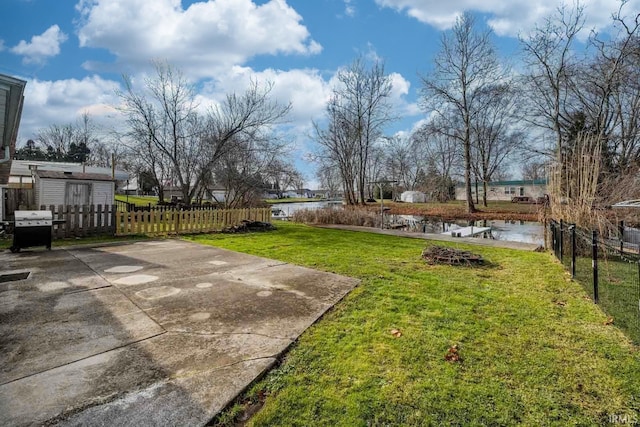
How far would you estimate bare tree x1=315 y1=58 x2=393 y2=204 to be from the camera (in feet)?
91.0

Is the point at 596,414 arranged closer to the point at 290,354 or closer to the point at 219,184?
the point at 290,354

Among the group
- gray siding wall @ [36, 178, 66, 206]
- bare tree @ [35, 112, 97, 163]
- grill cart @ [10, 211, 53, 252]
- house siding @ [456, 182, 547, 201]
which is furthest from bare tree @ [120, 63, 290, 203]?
house siding @ [456, 182, 547, 201]

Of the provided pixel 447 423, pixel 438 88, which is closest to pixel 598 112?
pixel 438 88

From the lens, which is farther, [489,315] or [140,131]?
[140,131]

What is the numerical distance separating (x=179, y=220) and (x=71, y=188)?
6868 millimetres

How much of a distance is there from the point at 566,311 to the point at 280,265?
4354 mm

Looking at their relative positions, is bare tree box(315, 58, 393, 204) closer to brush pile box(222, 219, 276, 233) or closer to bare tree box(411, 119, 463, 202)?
bare tree box(411, 119, 463, 202)

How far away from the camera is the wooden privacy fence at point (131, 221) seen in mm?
9492

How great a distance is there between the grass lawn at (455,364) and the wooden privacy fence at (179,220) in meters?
8.63

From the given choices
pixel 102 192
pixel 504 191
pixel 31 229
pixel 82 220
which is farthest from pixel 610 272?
pixel 504 191

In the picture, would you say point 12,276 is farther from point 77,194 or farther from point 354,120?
point 354,120

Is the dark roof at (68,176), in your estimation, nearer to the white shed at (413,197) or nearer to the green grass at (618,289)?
the green grass at (618,289)

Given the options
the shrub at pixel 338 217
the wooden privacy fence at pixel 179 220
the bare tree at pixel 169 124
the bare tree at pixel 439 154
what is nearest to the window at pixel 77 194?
the bare tree at pixel 169 124

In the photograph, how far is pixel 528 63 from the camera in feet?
64.7
